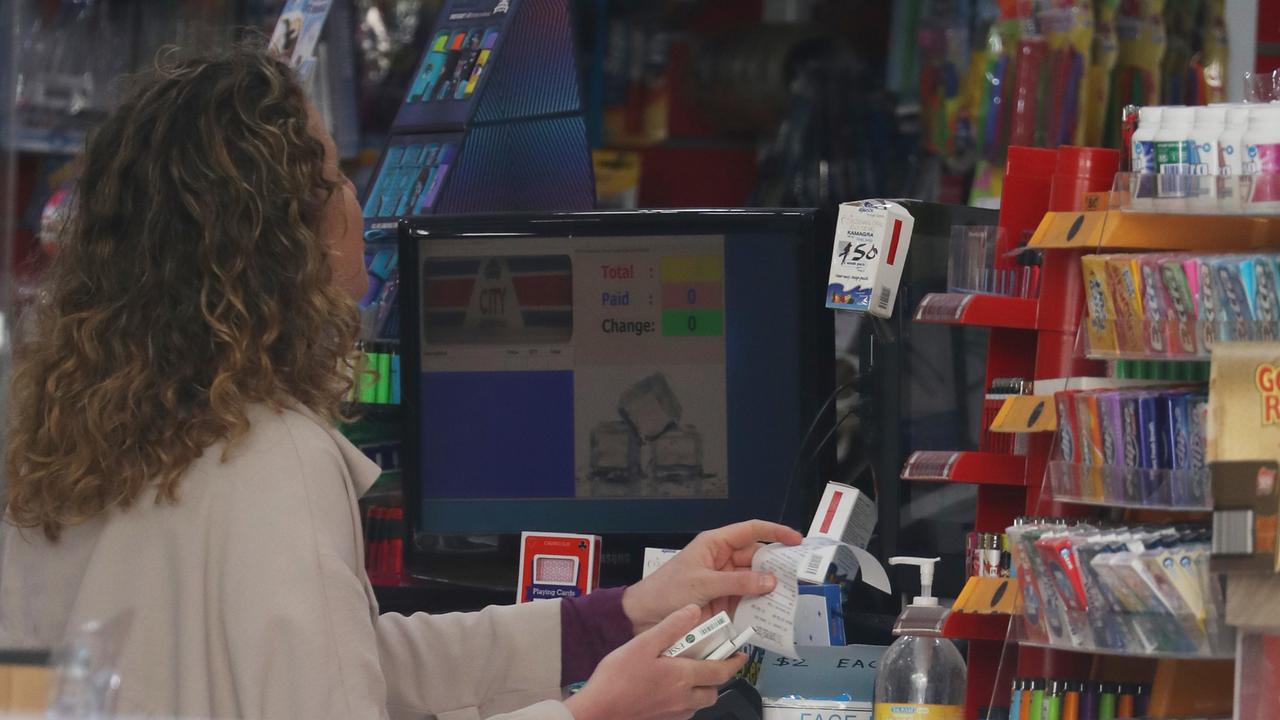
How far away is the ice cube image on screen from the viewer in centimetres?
234

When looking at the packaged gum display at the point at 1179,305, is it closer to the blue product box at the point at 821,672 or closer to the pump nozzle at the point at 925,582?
the pump nozzle at the point at 925,582

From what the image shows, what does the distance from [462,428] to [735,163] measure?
11.2 feet

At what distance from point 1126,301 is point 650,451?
2.87ft

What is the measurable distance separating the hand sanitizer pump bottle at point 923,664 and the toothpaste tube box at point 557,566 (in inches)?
20.2

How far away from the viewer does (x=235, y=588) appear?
156 cm

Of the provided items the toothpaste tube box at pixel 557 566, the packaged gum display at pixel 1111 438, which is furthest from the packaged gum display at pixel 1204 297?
the toothpaste tube box at pixel 557 566

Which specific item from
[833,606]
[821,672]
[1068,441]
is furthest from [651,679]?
[1068,441]

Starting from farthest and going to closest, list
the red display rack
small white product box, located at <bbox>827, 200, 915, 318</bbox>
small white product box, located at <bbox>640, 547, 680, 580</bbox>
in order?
small white product box, located at <bbox>640, 547, 680, 580</bbox>, small white product box, located at <bbox>827, 200, 915, 318</bbox>, the red display rack

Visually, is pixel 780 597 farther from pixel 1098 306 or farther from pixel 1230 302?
pixel 1230 302

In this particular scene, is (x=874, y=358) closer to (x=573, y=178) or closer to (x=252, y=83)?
(x=573, y=178)

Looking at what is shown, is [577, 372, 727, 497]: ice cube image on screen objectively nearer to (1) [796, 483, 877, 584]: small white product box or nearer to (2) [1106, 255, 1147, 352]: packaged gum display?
(1) [796, 483, 877, 584]: small white product box

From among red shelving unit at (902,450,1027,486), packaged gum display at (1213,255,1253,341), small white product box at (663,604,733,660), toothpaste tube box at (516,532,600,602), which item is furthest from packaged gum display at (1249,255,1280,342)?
toothpaste tube box at (516,532,600,602)

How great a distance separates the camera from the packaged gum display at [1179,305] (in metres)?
1.55

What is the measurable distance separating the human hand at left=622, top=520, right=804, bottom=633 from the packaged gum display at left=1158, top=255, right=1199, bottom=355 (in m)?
0.51
